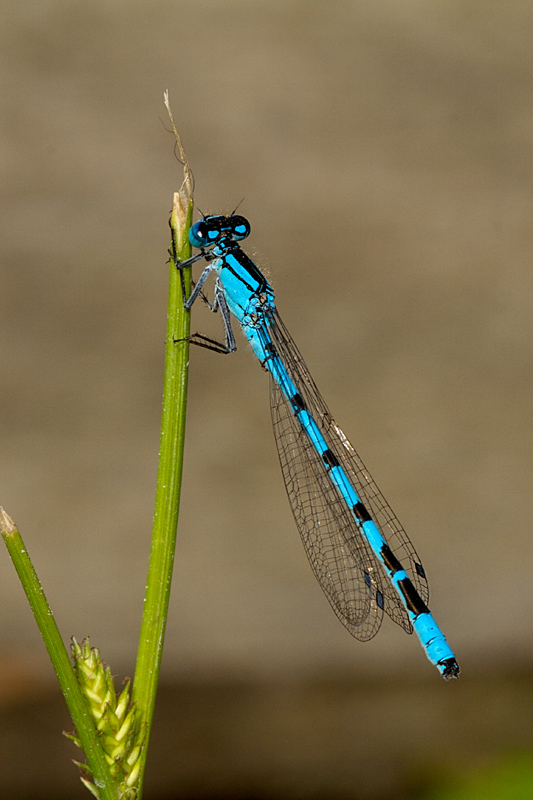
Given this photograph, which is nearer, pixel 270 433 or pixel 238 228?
pixel 238 228

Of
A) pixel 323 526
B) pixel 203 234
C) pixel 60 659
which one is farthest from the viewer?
pixel 323 526

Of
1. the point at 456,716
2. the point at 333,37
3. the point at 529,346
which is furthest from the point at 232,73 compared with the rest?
the point at 456,716

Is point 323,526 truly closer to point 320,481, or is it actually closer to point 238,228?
point 320,481

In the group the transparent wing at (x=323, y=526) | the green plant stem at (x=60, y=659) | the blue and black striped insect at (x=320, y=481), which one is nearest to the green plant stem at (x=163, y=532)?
the green plant stem at (x=60, y=659)

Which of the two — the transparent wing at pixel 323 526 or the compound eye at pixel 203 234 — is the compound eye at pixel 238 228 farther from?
the transparent wing at pixel 323 526

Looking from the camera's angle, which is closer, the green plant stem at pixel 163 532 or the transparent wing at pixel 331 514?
the green plant stem at pixel 163 532

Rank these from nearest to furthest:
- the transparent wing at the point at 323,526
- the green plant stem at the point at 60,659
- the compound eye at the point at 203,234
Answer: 1. the green plant stem at the point at 60,659
2. the compound eye at the point at 203,234
3. the transparent wing at the point at 323,526

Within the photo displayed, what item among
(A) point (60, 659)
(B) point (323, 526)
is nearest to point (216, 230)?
(B) point (323, 526)
